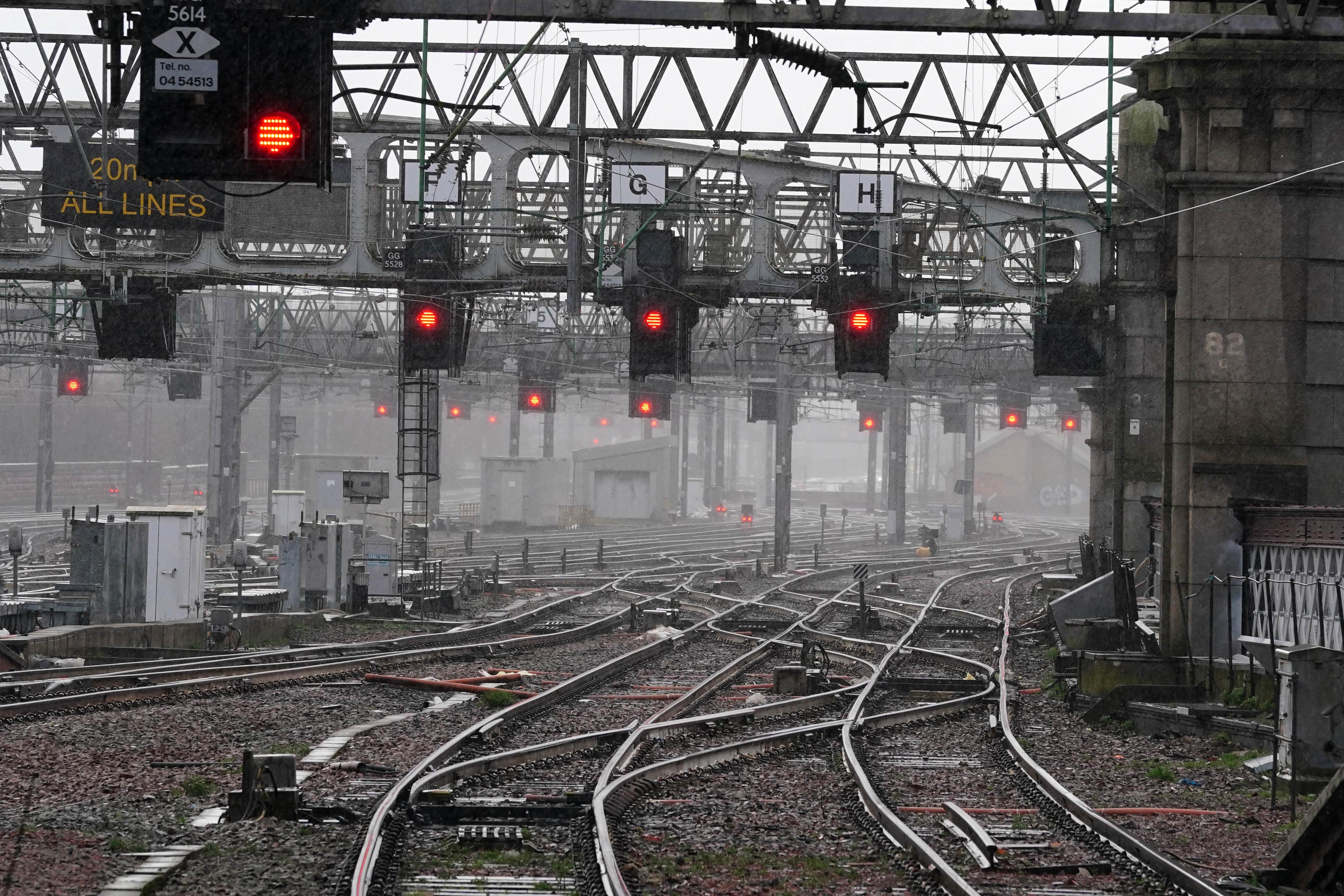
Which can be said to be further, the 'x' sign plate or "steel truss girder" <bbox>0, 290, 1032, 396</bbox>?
"steel truss girder" <bbox>0, 290, 1032, 396</bbox>

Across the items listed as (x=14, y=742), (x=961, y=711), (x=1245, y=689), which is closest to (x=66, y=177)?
(x=14, y=742)

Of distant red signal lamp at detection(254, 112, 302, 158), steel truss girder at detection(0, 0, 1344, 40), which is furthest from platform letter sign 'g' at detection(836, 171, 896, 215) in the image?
distant red signal lamp at detection(254, 112, 302, 158)

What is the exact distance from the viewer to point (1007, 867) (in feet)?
27.8

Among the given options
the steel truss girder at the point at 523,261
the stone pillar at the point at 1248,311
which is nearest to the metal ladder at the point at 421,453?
the steel truss girder at the point at 523,261

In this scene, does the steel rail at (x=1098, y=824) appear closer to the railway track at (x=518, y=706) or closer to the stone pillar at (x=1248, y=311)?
the railway track at (x=518, y=706)

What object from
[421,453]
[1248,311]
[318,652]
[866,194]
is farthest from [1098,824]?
[421,453]

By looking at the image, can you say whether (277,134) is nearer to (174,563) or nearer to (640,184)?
(174,563)

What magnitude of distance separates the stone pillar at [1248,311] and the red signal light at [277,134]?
10381 millimetres

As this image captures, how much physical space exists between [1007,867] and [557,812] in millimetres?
2736

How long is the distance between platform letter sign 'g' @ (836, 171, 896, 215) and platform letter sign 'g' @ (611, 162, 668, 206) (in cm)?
264

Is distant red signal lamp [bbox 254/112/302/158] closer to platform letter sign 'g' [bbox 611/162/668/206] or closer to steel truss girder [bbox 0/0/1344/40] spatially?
steel truss girder [bbox 0/0/1344/40]

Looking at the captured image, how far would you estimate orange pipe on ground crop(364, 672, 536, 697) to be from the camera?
15938 mm

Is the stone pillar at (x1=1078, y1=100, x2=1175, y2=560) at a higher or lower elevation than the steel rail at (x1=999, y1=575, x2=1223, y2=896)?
higher

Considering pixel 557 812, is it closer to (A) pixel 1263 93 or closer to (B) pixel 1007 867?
(B) pixel 1007 867
